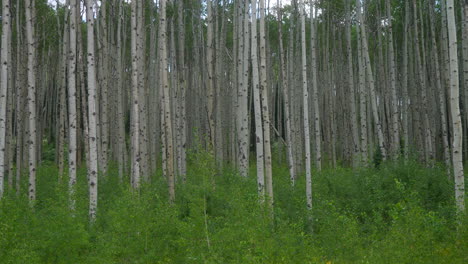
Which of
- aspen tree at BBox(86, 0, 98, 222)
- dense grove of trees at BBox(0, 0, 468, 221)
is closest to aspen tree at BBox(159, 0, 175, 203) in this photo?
dense grove of trees at BBox(0, 0, 468, 221)

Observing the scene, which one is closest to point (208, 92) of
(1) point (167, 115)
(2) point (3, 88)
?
(1) point (167, 115)

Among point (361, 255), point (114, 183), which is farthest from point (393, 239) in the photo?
point (114, 183)

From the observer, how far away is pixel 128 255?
8.66 metres

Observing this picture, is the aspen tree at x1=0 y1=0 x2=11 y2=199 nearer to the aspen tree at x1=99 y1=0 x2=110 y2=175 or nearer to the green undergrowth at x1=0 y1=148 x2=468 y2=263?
the green undergrowth at x1=0 y1=148 x2=468 y2=263

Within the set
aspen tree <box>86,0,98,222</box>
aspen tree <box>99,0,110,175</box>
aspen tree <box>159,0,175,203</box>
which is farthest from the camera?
aspen tree <box>99,0,110,175</box>

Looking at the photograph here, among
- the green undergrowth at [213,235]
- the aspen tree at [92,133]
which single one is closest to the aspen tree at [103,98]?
the aspen tree at [92,133]

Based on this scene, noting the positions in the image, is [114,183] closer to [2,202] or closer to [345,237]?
[2,202]

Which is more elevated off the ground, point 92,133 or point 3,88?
point 3,88

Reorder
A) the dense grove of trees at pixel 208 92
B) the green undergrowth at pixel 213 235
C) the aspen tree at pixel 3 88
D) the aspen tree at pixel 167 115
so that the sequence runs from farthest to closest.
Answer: the aspen tree at pixel 167 115
the aspen tree at pixel 3 88
the dense grove of trees at pixel 208 92
the green undergrowth at pixel 213 235

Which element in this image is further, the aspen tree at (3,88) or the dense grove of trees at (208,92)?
the aspen tree at (3,88)

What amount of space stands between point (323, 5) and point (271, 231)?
53.2 feet

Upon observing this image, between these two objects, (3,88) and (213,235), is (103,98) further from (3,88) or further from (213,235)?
(213,235)

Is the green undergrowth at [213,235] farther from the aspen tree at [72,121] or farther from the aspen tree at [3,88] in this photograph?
the aspen tree at [3,88]

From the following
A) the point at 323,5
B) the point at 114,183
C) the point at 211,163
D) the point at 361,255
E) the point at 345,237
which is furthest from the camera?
the point at 323,5
